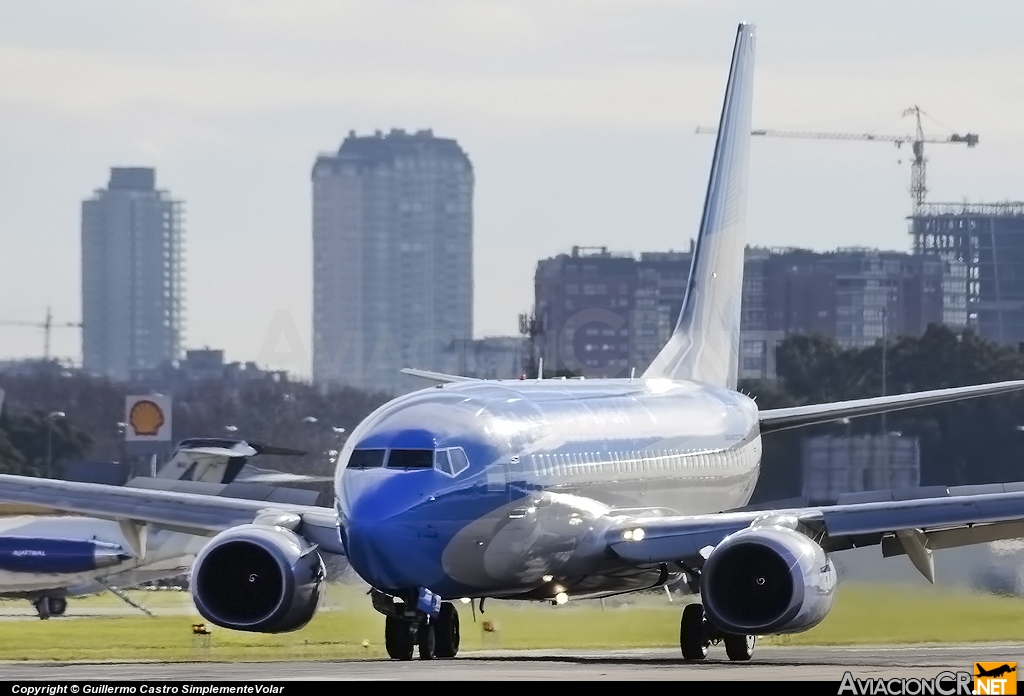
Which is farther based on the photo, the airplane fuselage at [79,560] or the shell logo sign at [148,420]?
the shell logo sign at [148,420]

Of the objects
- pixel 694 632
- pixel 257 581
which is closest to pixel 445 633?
pixel 694 632

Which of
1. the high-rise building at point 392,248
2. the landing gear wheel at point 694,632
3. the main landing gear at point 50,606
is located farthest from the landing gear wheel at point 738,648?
the high-rise building at point 392,248

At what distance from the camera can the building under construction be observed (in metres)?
127

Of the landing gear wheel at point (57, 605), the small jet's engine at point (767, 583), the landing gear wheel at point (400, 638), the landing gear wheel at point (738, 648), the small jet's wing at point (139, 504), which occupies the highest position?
the small jet's wing at point (139, 504)

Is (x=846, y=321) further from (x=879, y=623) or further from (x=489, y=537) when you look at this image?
(x=489, y=537)

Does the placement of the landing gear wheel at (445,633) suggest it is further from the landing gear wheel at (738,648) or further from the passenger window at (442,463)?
the passenger window at (442,463)

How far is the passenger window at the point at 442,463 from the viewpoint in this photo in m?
26.3

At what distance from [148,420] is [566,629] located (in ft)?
112

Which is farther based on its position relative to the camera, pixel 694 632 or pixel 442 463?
pixel 694 632

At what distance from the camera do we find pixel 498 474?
89.3ft

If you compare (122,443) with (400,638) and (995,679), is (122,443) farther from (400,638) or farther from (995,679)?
(995,679)

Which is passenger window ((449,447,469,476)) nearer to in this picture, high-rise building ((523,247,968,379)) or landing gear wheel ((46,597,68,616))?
landing gear wheel ((46,597,68,616))

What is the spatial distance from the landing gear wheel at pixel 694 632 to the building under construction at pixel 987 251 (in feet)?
269

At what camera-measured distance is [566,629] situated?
128 feet
